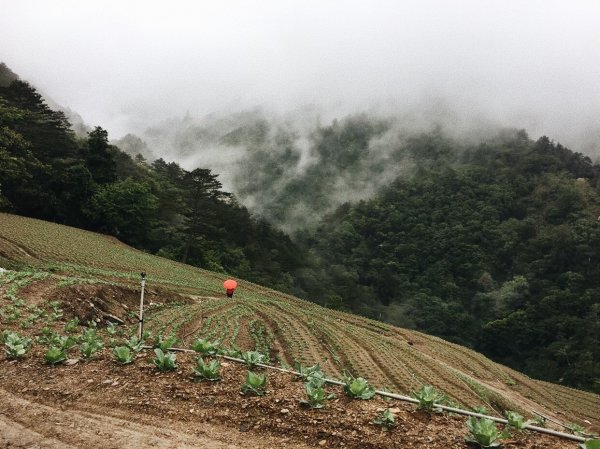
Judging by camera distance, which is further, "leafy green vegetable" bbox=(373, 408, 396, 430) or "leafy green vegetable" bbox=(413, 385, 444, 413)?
"leafy green vegetable" bbox=(413, 385, 444, 413)

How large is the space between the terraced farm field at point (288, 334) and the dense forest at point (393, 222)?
234 inches

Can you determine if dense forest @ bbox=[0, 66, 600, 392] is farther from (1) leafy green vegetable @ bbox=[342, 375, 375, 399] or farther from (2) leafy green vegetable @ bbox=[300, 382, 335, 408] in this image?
(1) leafy green vegetable @ bbox=[342, 375, 375, 399]

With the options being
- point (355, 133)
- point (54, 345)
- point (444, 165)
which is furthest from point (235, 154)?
point (54, 345)

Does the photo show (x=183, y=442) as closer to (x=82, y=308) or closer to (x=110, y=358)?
(x=110, y=358)

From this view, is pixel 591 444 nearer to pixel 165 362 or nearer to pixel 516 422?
pixel 516 422

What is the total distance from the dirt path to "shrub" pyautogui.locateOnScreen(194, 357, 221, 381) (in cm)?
109

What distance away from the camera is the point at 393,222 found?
12531 cm

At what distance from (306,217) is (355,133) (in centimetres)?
7055

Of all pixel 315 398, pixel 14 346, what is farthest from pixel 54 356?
pixel 315 398

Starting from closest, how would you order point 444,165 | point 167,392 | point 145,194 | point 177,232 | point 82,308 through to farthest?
point 167,392 < point 82,308 < point 145,194 < point 177,232 < point 444,165

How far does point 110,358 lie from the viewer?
7.44m

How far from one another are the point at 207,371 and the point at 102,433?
5.39ft

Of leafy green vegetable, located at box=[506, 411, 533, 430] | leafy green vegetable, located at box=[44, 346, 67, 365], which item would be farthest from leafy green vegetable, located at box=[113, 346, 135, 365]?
leafy green vegetable, located at box=[506, 411, 533, 430]

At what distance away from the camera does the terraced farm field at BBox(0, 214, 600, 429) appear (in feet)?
58.5
